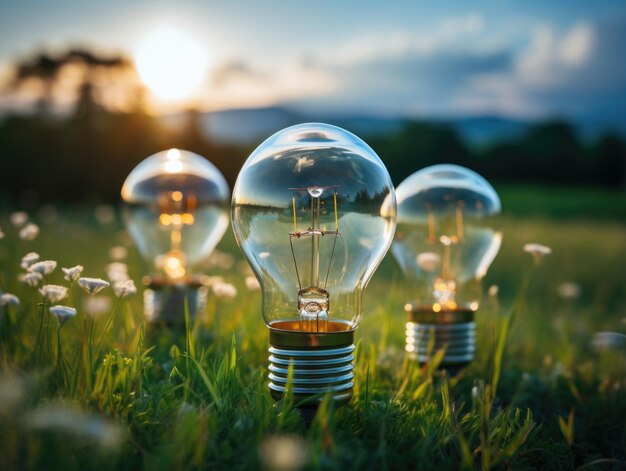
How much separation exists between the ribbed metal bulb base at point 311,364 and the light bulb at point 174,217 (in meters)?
1.90

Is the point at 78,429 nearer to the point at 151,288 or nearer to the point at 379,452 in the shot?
the point at 379,452

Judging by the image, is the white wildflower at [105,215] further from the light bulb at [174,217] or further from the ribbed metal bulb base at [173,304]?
the ribbed metal bulb base at [173,304]

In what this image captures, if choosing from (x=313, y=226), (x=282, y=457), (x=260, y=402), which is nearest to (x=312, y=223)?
(x=313, y=226)

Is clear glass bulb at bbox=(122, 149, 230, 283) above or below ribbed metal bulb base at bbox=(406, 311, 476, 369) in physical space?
above

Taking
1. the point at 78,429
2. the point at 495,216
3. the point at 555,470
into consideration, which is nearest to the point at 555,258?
the point at 495,216

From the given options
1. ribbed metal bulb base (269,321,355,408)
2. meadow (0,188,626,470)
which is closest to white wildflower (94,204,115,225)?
meadow (0,188,626,470)

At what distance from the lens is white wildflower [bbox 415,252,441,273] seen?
4367 mm

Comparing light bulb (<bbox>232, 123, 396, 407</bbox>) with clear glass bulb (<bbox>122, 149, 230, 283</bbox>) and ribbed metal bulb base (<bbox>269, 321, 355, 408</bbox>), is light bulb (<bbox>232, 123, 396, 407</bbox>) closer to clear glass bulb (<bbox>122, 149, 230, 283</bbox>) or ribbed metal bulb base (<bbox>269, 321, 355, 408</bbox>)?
ribbed metal bulb base (<bbox>269, 321, 355, 408</bbox>)

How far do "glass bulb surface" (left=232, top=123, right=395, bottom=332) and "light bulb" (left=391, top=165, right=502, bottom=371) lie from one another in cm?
111

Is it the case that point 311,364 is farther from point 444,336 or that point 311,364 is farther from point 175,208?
point 175,208

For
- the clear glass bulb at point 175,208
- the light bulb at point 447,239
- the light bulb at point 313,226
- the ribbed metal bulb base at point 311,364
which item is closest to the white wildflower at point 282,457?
the ribbed metal bulb base at point 311,364

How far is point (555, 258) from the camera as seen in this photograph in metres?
12.3

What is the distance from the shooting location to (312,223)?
319 centimetres

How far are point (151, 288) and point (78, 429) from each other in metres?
2.66
